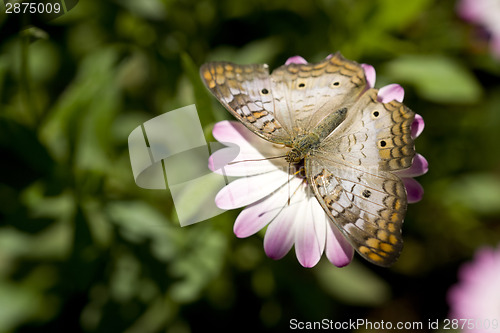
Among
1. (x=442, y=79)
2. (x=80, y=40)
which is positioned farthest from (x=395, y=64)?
(x=80, y=40)

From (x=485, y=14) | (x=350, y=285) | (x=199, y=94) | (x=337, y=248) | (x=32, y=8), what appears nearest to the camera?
(x=337, y=248)

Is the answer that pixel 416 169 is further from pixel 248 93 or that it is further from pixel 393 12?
pixel 393 12

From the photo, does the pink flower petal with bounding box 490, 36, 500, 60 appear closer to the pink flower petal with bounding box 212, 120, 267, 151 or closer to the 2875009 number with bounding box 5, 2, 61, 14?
the pink flower petal with bounding box 212, 120, 267, 151

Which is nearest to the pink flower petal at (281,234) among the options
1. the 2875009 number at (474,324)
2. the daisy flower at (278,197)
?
the daisy flower at (278,197)

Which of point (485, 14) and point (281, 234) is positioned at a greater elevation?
point (485, 14)

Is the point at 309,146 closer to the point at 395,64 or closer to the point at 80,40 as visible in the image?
the point at 395,64

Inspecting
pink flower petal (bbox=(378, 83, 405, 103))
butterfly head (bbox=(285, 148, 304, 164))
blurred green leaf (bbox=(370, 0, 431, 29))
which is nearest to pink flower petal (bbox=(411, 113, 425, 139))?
pink flower petal (bbox=(378, 83, 405, 103))

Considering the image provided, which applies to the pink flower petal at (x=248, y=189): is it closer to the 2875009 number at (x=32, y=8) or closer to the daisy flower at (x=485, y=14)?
the 2875009 number at (x=32, y=8)

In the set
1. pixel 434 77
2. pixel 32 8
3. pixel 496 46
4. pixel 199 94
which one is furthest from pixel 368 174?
pixel 496 46
